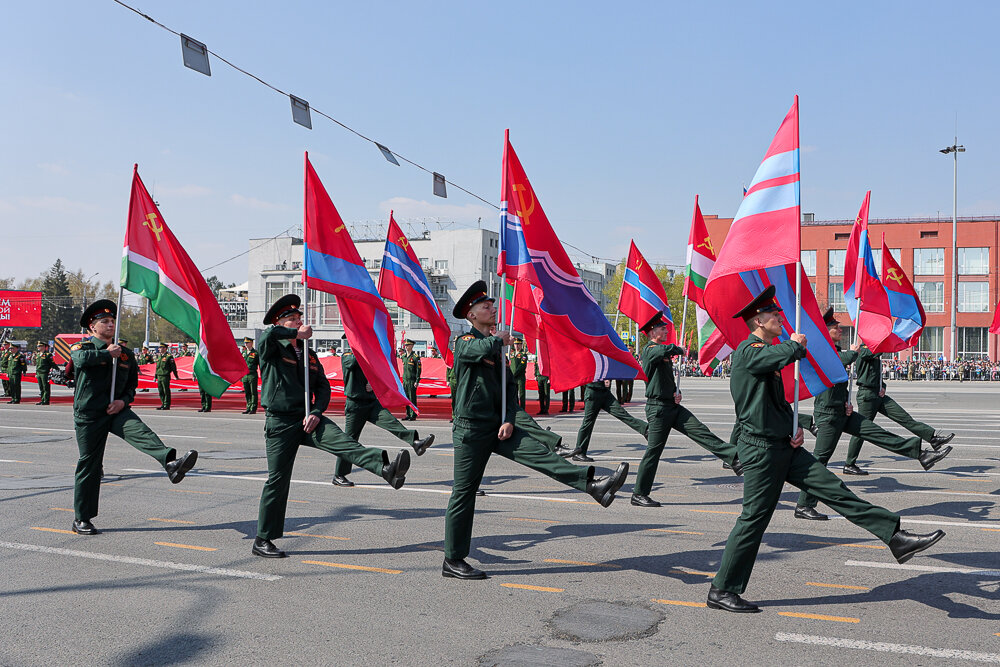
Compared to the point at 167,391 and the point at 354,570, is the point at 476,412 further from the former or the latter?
the point at 167,391

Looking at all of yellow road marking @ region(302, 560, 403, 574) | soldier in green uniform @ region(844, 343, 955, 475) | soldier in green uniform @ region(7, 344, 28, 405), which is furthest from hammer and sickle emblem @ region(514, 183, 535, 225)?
soldier in green uniform @ region(7, 344, 28, 405)

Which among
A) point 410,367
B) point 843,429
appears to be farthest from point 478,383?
point 410,367

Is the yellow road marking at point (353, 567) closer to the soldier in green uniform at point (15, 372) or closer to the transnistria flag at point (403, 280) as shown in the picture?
the transnistria flag at point (403, 280)

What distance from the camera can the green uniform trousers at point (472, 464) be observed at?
6.11 metres

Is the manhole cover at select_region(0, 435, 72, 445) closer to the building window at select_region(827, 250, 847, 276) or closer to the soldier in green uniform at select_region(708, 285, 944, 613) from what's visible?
the soldier in green uniform at select_region(708, 285, 944, 613)

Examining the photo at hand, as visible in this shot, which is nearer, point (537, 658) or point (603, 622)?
point (537, 658)

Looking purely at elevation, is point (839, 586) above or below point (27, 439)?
above

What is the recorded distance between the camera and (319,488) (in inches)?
392

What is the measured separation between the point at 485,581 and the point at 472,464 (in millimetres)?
810

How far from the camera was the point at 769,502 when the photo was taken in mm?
5414

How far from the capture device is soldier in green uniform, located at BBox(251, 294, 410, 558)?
673 cm

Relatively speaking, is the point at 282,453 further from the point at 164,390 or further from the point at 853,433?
the point at 164,390

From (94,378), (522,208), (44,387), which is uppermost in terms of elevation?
(522,208)

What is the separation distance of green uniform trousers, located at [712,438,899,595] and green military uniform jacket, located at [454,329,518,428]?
5.70 feet
